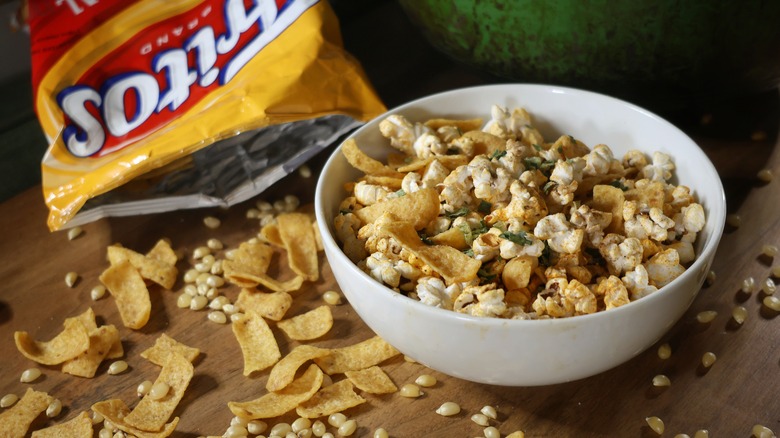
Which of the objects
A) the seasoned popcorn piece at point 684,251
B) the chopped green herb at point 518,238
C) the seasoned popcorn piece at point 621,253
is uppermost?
the chopped green herb at point 518,238

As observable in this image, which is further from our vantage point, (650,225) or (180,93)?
(180,93)

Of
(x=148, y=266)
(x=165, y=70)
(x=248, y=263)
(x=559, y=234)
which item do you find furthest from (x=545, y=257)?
(x=165, y=70)

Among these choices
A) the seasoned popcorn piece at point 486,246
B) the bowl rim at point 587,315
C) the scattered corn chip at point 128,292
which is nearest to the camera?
the bowl rim at point 587,315

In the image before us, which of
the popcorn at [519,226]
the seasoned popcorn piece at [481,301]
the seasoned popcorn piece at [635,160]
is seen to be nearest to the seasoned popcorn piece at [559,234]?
the popcorn at [519,226]

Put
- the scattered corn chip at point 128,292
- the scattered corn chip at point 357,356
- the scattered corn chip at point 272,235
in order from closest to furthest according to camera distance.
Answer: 1. the scattered corn chip at point 357,356
2. the scattered corn chip at point 128,292
3. the scattered corn chip at point 272,235

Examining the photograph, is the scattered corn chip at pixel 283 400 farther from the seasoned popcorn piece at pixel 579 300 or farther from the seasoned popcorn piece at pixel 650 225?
the seasoned popcorn piece at pixel 650 225

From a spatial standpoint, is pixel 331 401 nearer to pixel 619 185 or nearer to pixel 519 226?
pixel 519 226
